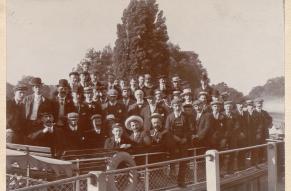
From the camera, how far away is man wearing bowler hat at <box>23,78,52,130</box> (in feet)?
9.86

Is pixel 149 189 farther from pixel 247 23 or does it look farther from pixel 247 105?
pixel 247 23

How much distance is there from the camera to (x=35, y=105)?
303cm

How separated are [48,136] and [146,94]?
0.79 metres

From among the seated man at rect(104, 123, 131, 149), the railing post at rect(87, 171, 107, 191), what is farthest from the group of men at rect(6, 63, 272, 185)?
the railing post at rect(87, 171, 107, 191)

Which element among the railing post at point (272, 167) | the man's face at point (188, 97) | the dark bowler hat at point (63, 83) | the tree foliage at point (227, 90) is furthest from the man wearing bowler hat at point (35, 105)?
the railing post at point (272, 167)

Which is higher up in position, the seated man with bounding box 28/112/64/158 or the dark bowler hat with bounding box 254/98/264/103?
the dark bowler hat with bounding box 254/98/264/103

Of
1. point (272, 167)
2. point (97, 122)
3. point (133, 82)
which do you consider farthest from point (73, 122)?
point (272, 167)

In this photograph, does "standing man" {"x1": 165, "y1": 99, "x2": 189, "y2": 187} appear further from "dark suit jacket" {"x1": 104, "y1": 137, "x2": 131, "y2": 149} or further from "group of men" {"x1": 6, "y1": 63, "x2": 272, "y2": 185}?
"dark suit jacket" {"x1": 104, "y1": 137, "x2": 131, "y2": 149}

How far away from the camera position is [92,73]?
10.3ft

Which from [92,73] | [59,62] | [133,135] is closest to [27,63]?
[59,62]

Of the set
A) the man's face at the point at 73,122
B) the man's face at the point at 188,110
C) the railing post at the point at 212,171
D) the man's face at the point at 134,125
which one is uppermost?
the man's face at the point at 188,110

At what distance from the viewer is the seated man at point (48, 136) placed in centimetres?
297

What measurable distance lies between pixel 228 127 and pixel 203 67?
50cm

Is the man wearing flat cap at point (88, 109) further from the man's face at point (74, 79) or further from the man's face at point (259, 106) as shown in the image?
the man's face at point (259, 106)
